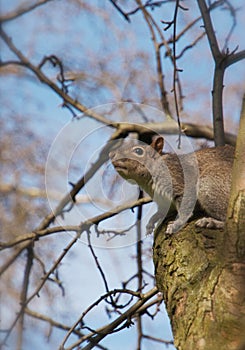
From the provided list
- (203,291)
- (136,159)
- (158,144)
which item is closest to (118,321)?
(203,291)

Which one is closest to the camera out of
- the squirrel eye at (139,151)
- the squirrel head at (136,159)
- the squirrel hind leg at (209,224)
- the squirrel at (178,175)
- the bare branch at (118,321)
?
the squirrel hind leg at (209,224)

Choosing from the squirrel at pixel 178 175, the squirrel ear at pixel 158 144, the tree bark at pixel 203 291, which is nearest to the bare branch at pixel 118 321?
the tree bark at pixel 203 291

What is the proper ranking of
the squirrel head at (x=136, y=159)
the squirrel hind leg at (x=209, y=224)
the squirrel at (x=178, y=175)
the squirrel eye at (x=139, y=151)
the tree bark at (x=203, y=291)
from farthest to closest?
1. the squirrel eye at (x=139, y=151)
2. the squirrel head at (x=136, y=159)
3. the squirrel at (x=178, y=175)
4. the squirrel hind leg at (x=209, y=224)
5. the tree bark at (x=203, y=291)

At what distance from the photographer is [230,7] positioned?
4.40m

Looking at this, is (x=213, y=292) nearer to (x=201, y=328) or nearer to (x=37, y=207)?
(x=201, y=328)

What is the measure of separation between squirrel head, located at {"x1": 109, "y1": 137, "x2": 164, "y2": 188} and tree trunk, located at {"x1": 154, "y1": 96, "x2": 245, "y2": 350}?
113 centimetres

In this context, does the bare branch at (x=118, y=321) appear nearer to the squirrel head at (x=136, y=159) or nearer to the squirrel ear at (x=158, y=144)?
the squirrel head at (x=136, y=159)

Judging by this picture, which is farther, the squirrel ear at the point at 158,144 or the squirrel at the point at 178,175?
the squirrel ear at the point at 158,144

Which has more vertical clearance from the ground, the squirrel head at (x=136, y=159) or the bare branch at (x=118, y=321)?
the squirrel head at (x=136, y=159)

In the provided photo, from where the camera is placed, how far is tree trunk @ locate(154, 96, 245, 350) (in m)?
2.20

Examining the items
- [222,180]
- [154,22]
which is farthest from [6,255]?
[154,22]

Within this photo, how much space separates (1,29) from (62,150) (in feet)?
4.71

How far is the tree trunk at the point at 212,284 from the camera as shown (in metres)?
2.20

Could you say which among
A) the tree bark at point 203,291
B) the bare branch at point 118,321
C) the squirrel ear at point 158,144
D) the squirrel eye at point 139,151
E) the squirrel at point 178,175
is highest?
the squirrel ear at point 158,144
